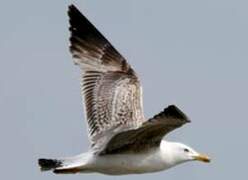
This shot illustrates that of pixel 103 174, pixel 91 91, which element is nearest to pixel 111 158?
pixel 103 174

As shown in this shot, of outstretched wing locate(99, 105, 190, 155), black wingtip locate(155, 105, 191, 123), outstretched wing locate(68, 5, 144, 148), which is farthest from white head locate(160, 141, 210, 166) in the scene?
black wingtip locate(155, 105, 191, 123)

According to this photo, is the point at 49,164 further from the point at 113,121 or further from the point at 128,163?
the point at 113,121

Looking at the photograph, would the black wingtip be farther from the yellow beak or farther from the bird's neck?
the yellow beak

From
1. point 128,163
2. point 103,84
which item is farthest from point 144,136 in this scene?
point 103,84

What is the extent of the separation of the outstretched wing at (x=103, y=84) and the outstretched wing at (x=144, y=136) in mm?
406

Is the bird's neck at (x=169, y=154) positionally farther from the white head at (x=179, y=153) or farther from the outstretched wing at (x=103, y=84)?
the outstretched wing at (x=103, y=84)

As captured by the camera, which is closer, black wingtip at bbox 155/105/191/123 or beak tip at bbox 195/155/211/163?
black wingtip at bbox 155/105/191/123

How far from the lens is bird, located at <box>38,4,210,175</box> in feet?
50.1

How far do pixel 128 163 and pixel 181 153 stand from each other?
3.23 ft

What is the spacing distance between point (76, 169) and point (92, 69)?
3267 millimetres

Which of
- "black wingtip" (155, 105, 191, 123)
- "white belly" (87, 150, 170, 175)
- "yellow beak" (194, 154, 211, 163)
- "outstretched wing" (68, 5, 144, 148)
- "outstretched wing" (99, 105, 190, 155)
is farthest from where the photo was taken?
"outstretched wing" (68, 5, 144, 148)

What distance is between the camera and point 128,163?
51.2 ft

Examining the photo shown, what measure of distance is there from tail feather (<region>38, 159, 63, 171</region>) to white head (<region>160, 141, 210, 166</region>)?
1601 millimetres

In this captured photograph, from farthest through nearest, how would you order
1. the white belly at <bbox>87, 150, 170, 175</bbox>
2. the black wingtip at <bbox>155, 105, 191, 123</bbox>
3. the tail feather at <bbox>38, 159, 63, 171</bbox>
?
the tail feather at <bbox>38, 159, 63, 171</bbox> → the white belly at <bbox>87, 150, 170, 175</bbox> → the black wingtip at <bbox>155, 105, 191, 123</bbox>
